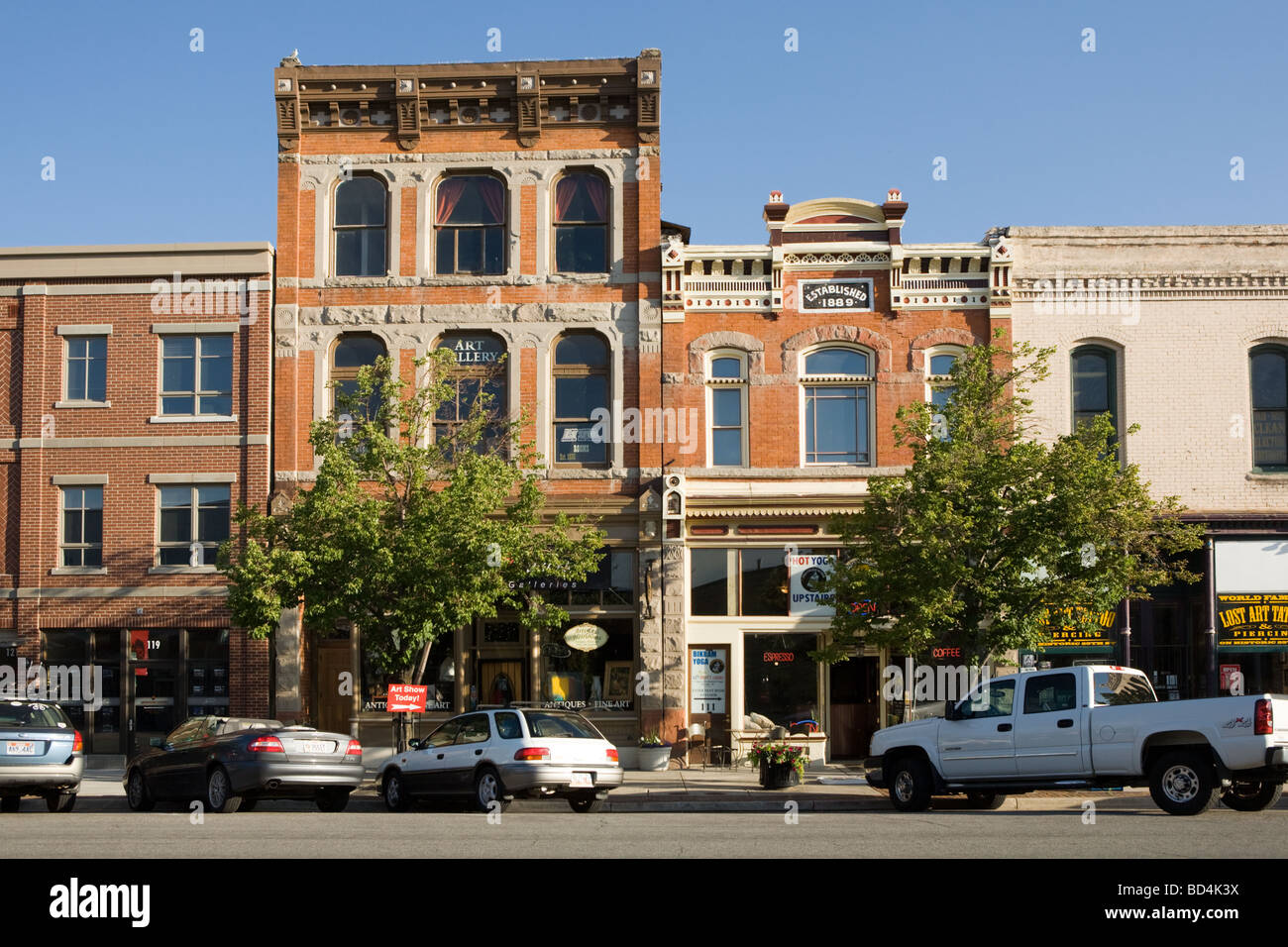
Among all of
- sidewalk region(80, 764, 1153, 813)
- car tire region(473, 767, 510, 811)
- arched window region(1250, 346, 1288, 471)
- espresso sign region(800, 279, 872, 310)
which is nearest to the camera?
car tire region(473, 767, 510, 811)

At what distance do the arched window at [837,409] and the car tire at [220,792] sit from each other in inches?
530

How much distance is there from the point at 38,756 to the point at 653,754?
11.0 m

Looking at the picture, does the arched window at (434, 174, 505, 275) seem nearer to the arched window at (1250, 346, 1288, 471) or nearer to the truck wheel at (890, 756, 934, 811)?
the truck wheel at (890, 756, 934, 811)

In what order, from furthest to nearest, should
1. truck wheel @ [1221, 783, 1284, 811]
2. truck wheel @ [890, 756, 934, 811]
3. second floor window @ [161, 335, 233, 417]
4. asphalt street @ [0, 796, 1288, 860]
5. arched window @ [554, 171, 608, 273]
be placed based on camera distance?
1. arched window @ [554, 171, 608, 273]
2. second floor window @ [161, 335, 233, 417]
3. truck wheel @ [890, 756, 934, 811]
4. truck wheel @ [1221, 783, 1284, 811]
5. asphalt street @ [0, 796, 1288, 860]

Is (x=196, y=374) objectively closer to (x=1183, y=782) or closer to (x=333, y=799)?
(x=333, y=799)

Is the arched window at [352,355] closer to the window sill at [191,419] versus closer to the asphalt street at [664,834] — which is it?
the window sill at [191,419]

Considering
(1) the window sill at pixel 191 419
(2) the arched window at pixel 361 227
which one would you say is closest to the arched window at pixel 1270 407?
(2) the arched window at pixel 361 227

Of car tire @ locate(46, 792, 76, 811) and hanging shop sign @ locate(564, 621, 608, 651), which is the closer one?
car tire @ locate(46, 792, 76, 811)

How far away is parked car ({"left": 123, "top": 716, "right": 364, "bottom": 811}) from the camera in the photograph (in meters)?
17.8

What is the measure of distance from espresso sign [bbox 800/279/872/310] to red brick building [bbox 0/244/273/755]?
1099cm

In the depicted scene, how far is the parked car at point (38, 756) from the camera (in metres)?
17.8

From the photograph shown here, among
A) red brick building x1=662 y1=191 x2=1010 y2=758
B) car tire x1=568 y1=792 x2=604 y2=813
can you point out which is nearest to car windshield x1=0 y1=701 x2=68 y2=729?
car tire x1=568 y1=792 x2=604 y2=813

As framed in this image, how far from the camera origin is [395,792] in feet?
62.5
